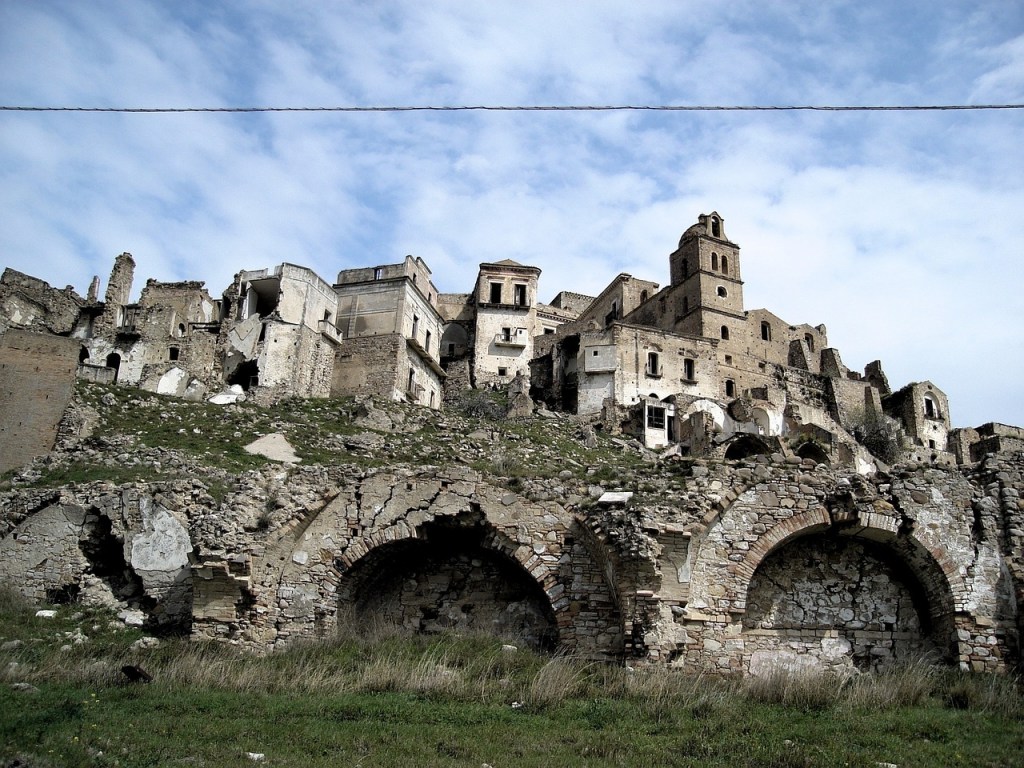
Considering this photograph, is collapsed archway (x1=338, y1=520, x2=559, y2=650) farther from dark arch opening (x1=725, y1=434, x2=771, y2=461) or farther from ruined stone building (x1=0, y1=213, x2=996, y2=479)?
dark arch opening (x1=725, y1=434, x2=771, y2=461)

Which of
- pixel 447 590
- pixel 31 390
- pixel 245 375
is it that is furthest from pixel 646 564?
pixel 245 375

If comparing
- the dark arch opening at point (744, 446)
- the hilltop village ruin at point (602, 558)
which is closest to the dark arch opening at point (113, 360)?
the hilltop village ruin at point (602, 558)

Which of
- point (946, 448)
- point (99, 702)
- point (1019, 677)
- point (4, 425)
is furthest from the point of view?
point (946, 448)

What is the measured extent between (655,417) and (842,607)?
3074 centimetres

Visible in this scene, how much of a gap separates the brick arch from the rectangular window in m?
30.0

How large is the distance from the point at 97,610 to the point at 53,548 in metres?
2.13

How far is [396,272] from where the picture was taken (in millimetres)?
44219

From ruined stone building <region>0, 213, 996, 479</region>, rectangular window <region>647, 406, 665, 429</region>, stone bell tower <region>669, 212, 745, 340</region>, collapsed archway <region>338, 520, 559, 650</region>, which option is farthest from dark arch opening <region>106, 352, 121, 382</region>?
stone bell tower <region>669, 212, 745, 340</region>

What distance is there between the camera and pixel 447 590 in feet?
48.9

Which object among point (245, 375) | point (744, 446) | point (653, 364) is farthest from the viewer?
point (653, 364)

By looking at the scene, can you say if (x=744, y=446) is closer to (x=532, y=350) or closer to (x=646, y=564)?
(x=532, y=350)

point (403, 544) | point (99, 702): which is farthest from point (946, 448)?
point (99, 702)

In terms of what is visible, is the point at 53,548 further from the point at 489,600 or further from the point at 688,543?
the point at 688,543

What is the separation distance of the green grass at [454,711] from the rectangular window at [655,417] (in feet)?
104
